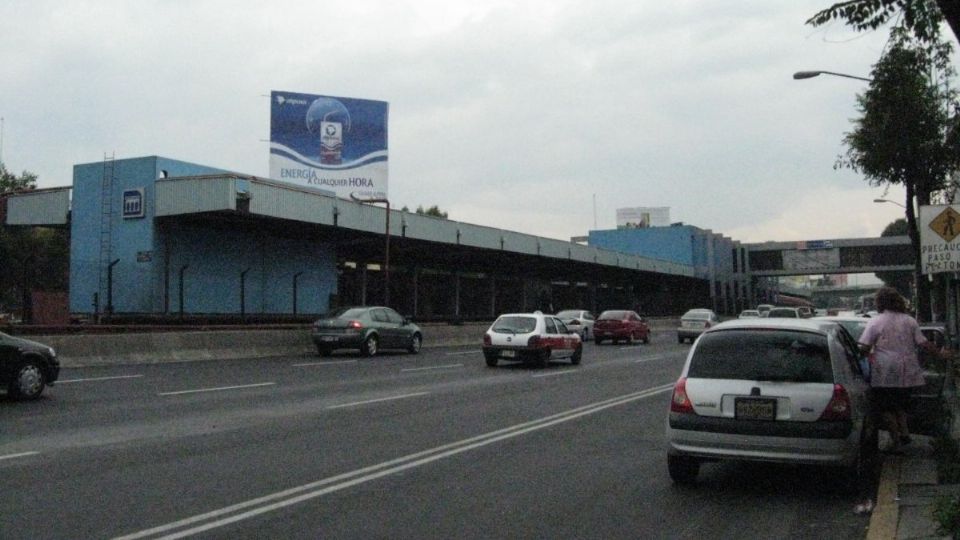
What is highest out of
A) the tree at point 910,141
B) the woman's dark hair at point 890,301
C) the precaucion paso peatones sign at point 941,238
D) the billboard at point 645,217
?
the billboard at point 645,217

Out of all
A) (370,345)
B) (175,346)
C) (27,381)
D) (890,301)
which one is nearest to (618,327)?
(370,345)

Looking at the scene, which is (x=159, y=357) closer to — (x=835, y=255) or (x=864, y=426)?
(x=864, y=426)

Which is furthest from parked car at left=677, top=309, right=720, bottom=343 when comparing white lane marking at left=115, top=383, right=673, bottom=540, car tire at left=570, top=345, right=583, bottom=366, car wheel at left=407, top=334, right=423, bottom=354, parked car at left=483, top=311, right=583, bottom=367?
white lane marking at left=115, top=383, right=673, bottom=540

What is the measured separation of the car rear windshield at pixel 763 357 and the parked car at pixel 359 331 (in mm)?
19987

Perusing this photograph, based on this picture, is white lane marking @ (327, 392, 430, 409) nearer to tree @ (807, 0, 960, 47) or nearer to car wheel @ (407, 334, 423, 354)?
tree @ (807, 0, 960, 47)

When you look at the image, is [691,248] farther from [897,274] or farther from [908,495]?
[908,495]

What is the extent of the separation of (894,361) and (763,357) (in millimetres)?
2012

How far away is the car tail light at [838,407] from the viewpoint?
7348 mm

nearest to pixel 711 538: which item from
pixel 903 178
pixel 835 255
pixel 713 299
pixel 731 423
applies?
pixel 731 423

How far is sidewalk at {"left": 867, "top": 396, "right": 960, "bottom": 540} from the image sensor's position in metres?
6.19

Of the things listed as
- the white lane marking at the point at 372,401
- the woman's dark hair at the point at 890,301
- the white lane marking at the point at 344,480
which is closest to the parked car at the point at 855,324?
the woman's dark hair at the point at 890,301

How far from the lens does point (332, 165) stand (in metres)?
42.2

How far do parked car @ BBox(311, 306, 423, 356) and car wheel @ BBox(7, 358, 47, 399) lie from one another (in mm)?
13058

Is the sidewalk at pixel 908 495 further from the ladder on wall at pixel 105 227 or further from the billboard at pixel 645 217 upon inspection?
the billboard at pixel 645 217
